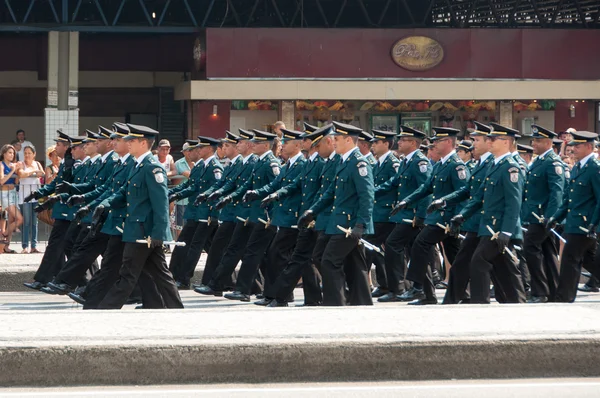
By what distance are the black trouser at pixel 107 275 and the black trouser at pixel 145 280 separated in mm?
249

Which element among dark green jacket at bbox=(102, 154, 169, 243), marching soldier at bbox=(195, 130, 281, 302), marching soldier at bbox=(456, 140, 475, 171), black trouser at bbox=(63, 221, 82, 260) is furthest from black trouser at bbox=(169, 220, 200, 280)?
dark green jacket at bbox=(102, 154, 169, 243)

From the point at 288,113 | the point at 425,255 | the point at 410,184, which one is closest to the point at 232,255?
the point at 410,184

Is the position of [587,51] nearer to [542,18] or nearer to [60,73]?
[542,18]

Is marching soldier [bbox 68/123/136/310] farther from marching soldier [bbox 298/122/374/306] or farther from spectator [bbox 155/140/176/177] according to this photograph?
spectator [bbox 155/140/176/177]

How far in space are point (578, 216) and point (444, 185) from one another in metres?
1.39

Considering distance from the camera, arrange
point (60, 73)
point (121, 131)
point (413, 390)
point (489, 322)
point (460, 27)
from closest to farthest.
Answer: point (413, 390)
point (489, 322)
point (121, 131)
point (60, 73)
point (460, 27)

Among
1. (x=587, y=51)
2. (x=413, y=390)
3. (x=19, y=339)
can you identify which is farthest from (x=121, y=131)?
(x=587, y=51)

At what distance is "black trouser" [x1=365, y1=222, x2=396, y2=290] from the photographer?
13984 mm

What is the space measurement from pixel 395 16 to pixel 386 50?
8.24ft

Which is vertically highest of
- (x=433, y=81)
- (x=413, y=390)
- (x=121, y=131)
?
(x=433, y=81)

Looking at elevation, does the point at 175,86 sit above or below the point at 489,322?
above

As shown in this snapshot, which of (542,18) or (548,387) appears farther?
(542,18)

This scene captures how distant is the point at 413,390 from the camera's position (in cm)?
813

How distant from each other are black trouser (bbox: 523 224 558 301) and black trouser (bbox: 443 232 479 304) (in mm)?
1178
